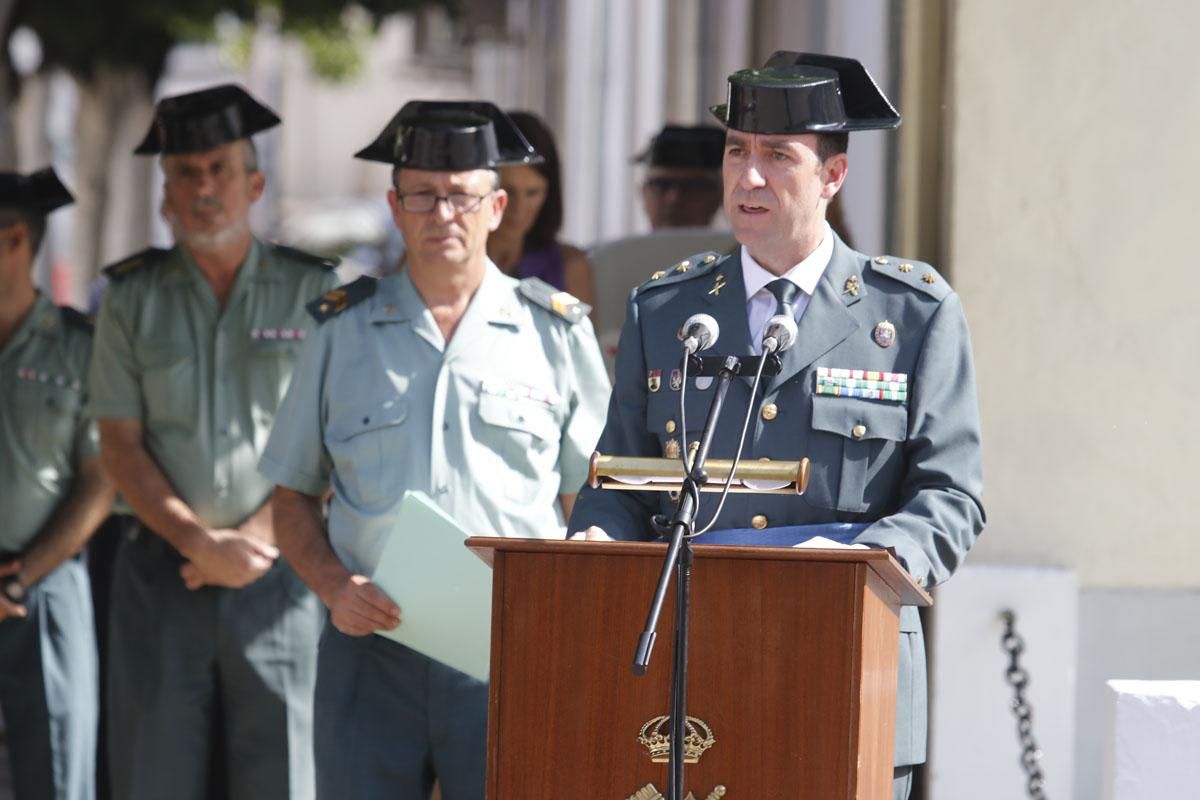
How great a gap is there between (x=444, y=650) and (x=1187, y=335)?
2462 millimetres

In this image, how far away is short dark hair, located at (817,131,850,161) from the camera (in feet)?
13.7

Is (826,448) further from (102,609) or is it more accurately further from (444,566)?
(102,609)

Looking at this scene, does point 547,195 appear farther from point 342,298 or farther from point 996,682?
point 996,682

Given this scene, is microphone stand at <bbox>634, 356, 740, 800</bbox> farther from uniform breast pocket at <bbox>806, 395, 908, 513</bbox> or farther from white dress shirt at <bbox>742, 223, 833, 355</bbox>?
white dress shirt at <bbox>742, 223, 833, 355</bbox>

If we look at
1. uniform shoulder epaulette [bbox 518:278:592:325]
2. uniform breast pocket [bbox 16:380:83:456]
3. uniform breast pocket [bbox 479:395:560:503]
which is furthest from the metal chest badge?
uniform breast pocket [bbox 16:380:83:456]

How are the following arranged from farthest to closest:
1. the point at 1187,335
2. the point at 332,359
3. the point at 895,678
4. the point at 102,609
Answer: the point at 102,609
the point at 1187,335
the point at 332,359
the point at 895,678

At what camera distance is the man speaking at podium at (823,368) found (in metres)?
4.12

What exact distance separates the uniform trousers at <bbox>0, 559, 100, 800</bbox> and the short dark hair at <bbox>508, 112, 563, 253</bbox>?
6.01 ft

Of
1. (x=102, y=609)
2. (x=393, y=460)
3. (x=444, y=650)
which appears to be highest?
(x=393, y=460)

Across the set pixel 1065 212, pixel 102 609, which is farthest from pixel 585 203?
pixel 1065 212

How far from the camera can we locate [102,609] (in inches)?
301

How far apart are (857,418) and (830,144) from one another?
0.54m

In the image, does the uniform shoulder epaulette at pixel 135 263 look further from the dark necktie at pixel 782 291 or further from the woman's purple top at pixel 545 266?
the dark necktie at pixel 782 291

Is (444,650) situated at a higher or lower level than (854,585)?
lower
